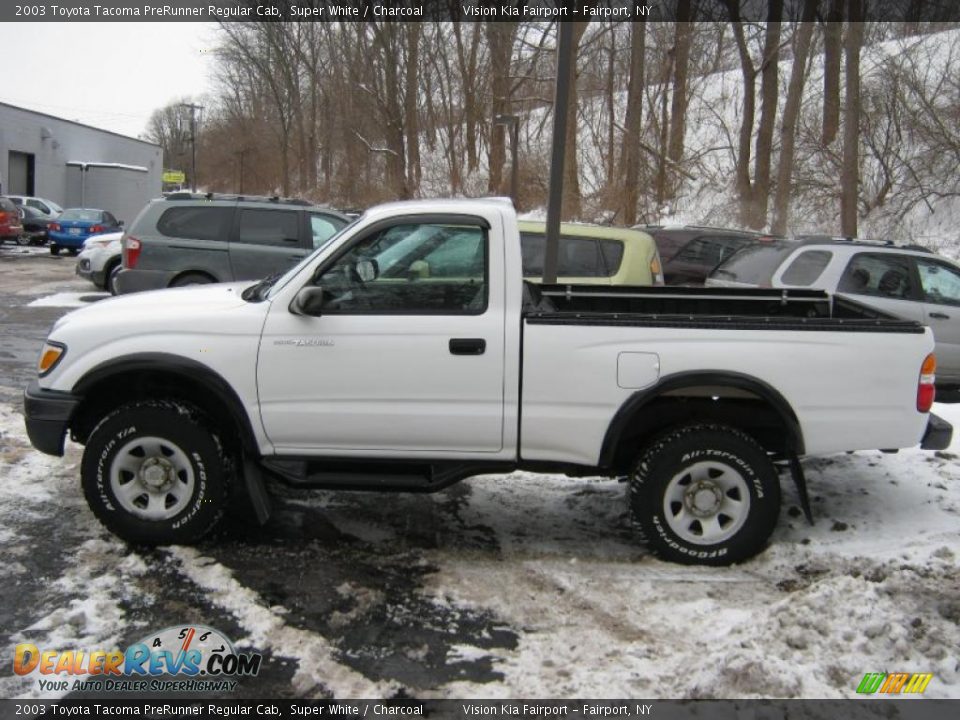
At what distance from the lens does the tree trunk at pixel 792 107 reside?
2475cm

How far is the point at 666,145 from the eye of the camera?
3391 cm

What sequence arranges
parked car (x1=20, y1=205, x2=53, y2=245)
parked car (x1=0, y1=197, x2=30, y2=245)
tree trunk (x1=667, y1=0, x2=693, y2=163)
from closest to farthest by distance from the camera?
parked car (x1=0, y1=197, x2=30, y2=245) < parked car (x1=20, y1=205, x2=53, y2=245) < tree trunk (x1=667, y1=0, x2=693, y2=163)

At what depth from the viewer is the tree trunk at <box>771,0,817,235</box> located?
24.8 meters

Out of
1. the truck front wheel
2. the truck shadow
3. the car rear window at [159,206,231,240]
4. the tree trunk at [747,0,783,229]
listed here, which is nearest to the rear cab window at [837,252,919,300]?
the truck shadow

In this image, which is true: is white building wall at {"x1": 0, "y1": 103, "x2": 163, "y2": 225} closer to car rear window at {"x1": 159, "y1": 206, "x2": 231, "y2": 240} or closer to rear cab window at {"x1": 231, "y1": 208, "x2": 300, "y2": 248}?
car rear window at {"x1": 159, "y1": 206, "x2": 231, "y2": 240}

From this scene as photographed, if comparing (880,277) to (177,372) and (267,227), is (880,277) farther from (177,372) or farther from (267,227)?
(177,372)

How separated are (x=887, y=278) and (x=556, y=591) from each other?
282 inches

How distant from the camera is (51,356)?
193 inches

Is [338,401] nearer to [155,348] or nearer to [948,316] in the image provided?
[155,348]

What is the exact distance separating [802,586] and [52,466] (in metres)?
4.99

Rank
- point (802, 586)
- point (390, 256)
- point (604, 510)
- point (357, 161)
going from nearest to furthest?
point (802, 586)
point (390, 256)
point (604, 510)
point (357, 161)

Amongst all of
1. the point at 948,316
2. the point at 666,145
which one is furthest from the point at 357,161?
the point at 948,316

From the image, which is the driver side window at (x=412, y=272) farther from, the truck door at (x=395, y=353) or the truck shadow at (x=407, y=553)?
the truck shadow at (x=407, y=553)

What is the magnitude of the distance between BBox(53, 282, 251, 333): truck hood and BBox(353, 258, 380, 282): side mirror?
675mm
